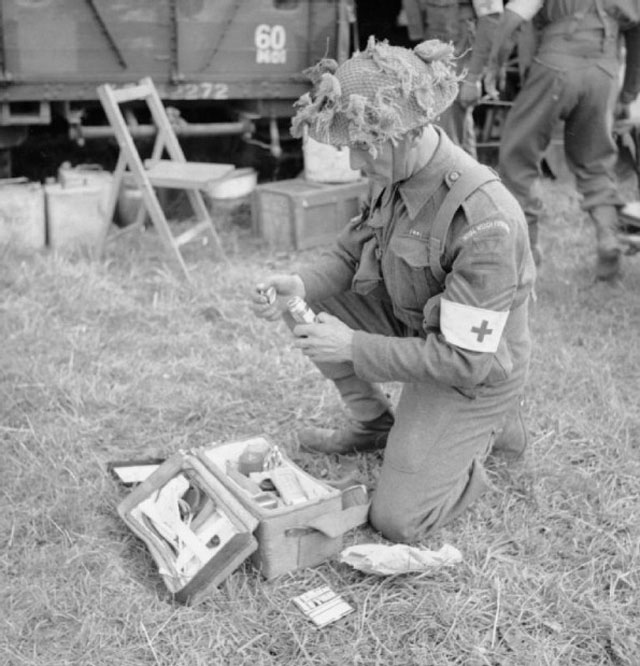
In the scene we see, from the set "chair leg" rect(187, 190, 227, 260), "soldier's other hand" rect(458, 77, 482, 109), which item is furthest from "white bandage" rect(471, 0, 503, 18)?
"chair leg" rect(187, 190, 227, 260)

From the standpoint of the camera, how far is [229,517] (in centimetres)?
296

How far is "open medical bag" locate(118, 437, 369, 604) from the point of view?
2.89 m

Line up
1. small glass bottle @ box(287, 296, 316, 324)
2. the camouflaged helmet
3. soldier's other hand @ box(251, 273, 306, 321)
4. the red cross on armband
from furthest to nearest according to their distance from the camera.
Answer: soldier's other hand @ box(251, 273, 306, 321) → small glass bottle @ box(287, 296, 316, 324) → the red cross on armband → the camouflaged helmet

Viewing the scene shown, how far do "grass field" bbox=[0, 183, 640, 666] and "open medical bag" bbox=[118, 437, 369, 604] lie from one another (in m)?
0.09

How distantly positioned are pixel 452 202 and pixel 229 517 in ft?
4.08

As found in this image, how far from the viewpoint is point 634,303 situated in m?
5.61

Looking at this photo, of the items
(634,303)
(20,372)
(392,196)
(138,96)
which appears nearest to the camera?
(392,196)

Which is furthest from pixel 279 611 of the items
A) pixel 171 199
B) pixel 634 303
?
pixel 171 199

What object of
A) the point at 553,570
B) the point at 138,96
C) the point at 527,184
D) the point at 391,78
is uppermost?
the point at 391,78

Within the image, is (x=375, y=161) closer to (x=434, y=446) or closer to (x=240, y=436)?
(x=434, y=446)

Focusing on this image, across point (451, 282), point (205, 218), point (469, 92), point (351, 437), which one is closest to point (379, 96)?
point (451, 282)

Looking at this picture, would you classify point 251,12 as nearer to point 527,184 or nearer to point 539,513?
point 527,184

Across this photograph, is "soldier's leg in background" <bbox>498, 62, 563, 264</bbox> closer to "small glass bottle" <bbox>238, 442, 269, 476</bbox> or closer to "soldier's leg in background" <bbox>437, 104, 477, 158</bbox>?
"soldier's leg in background" <bbox>437, 104, 477, 158</bbox>

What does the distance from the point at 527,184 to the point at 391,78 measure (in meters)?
3.49
